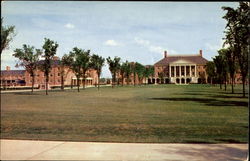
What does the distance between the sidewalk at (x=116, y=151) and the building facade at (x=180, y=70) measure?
99.3m

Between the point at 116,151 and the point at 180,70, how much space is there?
10356cm

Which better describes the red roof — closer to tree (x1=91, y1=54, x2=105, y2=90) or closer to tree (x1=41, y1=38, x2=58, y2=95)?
tree (x1=91, y1=54, x2=105, y2=90)

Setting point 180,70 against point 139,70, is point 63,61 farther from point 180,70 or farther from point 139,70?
point 180,70

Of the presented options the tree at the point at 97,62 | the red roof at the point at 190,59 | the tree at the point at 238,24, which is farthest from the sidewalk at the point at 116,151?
the red roof at the point at 190,59

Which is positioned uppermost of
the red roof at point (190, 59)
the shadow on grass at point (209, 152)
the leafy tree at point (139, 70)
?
the red roof at point (190, 59)

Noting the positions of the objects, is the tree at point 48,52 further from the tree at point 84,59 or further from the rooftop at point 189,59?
the rooftop at point 189,59

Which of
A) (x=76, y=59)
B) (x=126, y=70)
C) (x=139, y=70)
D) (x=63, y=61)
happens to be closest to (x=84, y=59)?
(x=76, y=59)

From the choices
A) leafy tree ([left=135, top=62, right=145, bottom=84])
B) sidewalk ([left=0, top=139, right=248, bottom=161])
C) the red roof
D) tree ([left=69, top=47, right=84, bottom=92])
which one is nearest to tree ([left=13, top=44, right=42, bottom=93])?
tree ([left=69, top=47, right=84, bottom=92])

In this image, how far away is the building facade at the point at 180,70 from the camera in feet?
353

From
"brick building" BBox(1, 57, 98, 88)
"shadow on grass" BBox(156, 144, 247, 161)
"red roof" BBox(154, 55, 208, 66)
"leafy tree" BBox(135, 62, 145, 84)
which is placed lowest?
"shadow on grass" BBox(156, 144, 247, 161)

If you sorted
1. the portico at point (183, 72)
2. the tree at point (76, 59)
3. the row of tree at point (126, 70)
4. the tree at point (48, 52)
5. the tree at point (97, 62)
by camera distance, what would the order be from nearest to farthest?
the tree at point (48, 52)
the tree at point (76, 59)
the tree at point (97, 62)
the row of tree at point (126, 70)
the portico at point (183, 72)

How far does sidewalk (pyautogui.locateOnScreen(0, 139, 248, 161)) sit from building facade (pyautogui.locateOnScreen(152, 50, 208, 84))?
3909 inches

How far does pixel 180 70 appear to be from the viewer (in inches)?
4272

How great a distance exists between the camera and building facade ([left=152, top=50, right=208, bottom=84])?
108m
